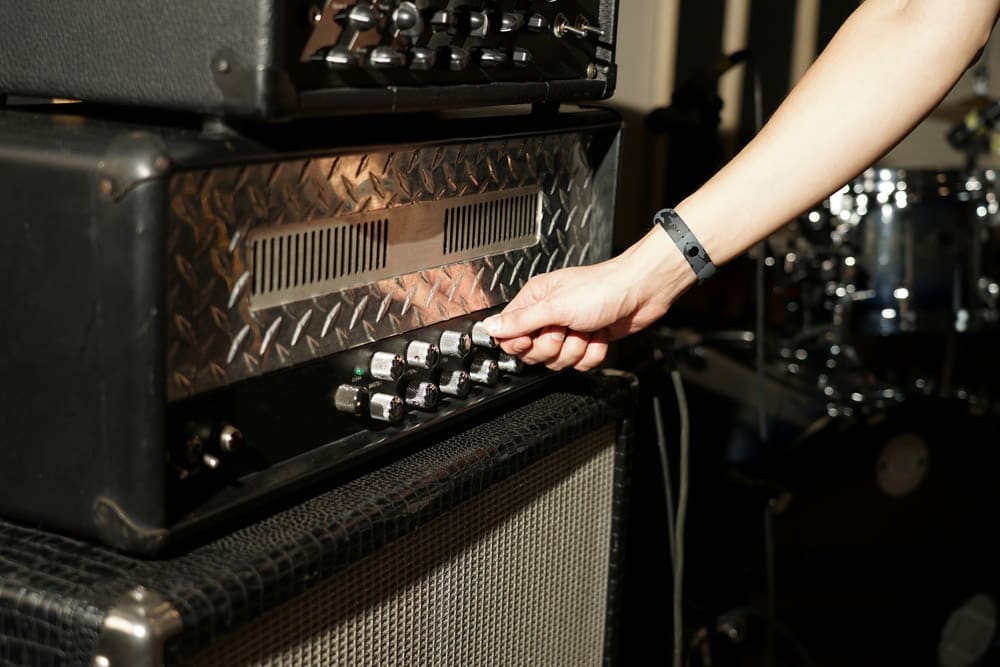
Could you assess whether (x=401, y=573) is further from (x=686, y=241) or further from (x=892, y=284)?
(x=892, y=284)

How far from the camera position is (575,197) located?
110 cm

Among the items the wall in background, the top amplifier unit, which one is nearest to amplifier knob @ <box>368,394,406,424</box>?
the top amplifier unit

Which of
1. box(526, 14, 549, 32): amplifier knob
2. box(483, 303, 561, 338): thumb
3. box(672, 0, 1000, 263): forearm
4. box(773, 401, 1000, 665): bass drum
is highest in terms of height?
box(526, 14, 549, 32): amplifier knob

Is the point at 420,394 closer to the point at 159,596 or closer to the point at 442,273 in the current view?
the point at 442,273

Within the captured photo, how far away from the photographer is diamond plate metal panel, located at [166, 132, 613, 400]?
26.9 inches

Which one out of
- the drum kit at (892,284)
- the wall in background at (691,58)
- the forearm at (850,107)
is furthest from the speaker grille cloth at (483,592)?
the drum kit at (892,284)

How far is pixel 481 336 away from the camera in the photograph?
3.21 ft

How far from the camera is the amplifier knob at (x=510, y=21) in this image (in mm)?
891

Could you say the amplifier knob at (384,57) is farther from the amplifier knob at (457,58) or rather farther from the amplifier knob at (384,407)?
the amplifier knob at (384,407)

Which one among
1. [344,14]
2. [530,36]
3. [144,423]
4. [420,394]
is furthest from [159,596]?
[530,36]

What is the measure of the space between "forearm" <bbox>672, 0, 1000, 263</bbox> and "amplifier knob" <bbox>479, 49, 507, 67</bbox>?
211 mm

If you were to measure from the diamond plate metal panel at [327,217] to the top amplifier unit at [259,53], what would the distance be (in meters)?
0.05

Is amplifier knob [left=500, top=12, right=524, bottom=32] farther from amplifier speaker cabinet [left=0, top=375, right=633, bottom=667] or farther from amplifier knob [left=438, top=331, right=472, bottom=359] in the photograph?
amplifier speaker cabinet [left=0, top=375, right=633, bottom=667]

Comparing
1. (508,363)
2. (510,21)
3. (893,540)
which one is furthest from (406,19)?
(893,540)
